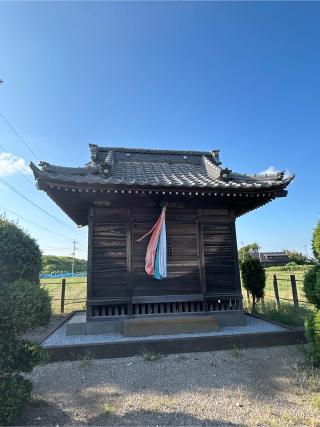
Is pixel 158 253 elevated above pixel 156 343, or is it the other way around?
pixel 158 253

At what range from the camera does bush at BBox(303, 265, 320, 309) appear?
200 inches

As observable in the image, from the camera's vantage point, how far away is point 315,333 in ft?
16.6

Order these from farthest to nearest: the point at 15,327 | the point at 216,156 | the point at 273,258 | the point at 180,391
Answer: the point at 273,258, the point at 216,156, the point at 180,391, the point at 15,327

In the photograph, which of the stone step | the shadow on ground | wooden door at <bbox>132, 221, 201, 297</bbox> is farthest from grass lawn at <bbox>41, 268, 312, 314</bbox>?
wooden door at <bbox>132, 221, 201, 297</bbox>

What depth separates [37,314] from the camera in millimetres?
3812

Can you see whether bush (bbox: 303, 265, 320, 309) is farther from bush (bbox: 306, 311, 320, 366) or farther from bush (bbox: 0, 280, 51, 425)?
bush (bbox: 0, 280, 51, 425)

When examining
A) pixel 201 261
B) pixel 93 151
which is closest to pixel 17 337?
pixel 201 261

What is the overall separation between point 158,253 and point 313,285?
3799 mm

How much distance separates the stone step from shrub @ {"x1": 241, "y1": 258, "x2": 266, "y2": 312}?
365 cm

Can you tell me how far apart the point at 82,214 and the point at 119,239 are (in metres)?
2.56

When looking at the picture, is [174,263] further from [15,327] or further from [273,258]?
[273,258]

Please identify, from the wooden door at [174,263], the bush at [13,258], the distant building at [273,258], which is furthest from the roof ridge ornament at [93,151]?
the distant building at [273,258]

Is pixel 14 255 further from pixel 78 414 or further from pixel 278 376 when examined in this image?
pixel 278 376

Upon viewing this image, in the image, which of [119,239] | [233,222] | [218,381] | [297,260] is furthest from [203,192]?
[297,260]
